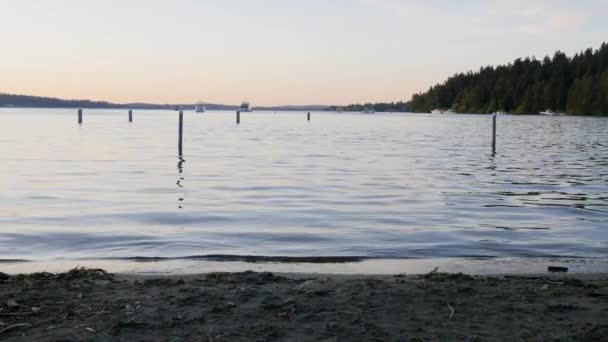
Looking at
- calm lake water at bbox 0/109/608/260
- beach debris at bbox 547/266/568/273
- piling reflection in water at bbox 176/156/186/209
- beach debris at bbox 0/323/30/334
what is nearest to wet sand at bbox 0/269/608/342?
beach debris at bbox 0/323/30/334

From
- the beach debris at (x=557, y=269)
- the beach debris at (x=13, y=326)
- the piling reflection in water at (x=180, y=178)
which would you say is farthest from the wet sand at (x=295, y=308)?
the piling reflection in water at (x=180, y=178)

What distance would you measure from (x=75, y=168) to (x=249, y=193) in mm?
10371

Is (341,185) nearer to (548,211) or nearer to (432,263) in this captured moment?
(548,211)

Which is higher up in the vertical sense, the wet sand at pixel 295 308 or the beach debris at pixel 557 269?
Result: the wet sand at pixel 295 308

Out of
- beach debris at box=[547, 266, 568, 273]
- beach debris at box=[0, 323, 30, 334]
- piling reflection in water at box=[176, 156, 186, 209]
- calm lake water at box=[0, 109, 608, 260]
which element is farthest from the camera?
piling reflection in water at box=[176, 156, 186, 209]

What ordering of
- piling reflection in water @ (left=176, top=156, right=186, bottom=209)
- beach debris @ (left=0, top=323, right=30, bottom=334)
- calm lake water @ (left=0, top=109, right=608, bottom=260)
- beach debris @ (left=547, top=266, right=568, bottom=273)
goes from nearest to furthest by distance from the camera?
1. beach debris @ (left=0, top=323, right=30, bottom=334)
2. beach debris @ (left=547, top=266, right=568, bottom=273)
3. calm lake water @ (left=0, top=109, right=608, bottom=260)
4. piling reflection in water @ (left=176, top=156, right=186, bottom=209)

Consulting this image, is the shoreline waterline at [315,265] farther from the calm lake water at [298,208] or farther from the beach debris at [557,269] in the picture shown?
the calm lake water at [298,208]

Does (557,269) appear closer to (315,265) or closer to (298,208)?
(315,265)

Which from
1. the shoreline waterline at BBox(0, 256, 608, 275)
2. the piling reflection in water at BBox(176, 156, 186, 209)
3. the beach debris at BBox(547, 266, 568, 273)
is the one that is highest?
the beach debris at BBox(547, 266, 568, 273)

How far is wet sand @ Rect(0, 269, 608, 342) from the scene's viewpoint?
5801mm

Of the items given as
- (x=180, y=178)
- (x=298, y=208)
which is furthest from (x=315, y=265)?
(x=180, y=178)

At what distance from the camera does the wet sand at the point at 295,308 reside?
580cm

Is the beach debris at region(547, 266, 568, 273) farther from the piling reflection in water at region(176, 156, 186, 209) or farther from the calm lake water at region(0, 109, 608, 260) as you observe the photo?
the piling reflection in water at region(176, 156, 186, 209)

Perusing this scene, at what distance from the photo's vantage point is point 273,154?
36.7 meters
